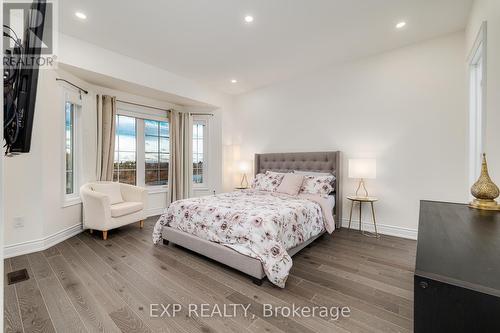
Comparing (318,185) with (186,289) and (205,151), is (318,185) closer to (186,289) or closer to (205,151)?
(186,289)

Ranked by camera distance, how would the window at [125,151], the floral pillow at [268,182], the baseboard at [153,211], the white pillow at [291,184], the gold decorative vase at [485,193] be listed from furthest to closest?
the baseboard at [153,211] → the window at [125,151] → the floral pillow at [268,182] → the white pillow at [291,184] → the gold decorative vase at [485,193]

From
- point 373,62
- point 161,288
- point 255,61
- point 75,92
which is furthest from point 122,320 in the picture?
point 373,62

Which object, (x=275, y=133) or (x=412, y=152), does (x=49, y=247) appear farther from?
(x=412, y=152)

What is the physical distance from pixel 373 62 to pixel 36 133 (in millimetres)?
4834

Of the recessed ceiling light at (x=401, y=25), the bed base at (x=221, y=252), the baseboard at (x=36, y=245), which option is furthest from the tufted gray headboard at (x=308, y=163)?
the baseboard at (x=36, y=245)

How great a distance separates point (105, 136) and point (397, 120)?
4728 millimetres

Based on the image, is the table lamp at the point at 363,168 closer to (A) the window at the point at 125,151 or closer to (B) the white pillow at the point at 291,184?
(B) the white pillow at the point at 291,184

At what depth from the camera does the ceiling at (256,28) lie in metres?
2.43

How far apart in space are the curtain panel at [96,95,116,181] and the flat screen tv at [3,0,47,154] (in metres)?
3.34

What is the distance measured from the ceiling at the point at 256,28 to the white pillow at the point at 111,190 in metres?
2.12

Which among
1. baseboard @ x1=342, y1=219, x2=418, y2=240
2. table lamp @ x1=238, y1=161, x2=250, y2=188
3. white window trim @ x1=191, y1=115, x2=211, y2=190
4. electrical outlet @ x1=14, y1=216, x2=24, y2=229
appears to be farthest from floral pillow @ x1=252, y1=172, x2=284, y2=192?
electrical outlet @ x1=14, y1=216, x2=24, y2=229

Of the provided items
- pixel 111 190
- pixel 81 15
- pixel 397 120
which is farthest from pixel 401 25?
pixel 111 190

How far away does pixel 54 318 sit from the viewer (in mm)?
1662

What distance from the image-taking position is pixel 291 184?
365 cm
